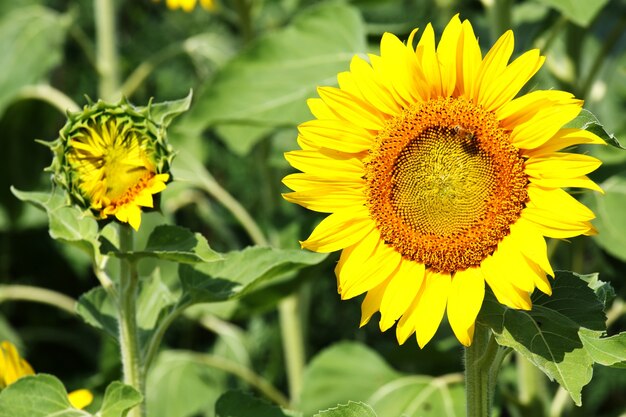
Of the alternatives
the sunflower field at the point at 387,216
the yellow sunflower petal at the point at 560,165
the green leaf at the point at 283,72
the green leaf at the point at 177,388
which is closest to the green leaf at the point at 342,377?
the sunflower field at the point at 387,216

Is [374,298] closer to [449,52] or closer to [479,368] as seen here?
[479,368]

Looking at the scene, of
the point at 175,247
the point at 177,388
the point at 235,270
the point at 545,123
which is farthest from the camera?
the point at 177,388

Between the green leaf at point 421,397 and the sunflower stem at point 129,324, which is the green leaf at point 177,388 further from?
the sunflower stem at point 129,324

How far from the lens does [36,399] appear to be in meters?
1.10

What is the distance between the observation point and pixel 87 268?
104 inches

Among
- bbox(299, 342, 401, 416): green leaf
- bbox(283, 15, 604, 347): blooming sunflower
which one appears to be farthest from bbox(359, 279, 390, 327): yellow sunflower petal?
bbox(299, 342, 401, 416): green leaf

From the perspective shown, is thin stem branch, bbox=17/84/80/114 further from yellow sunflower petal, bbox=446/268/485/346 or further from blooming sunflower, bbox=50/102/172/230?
yellow sunflower petal, bbox=446/268/485/346

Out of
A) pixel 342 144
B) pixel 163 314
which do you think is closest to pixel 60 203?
pixel 163 314

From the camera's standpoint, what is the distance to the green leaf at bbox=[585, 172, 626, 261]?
5.46ft

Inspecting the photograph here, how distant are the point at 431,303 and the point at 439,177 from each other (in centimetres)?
11

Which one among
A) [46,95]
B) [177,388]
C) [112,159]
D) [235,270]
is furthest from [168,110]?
[46,95]

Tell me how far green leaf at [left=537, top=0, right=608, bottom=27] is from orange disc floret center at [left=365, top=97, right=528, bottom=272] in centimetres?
53

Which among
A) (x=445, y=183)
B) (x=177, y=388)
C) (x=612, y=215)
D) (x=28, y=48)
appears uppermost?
(x=28, y=48)

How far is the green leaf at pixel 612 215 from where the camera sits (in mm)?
1663
